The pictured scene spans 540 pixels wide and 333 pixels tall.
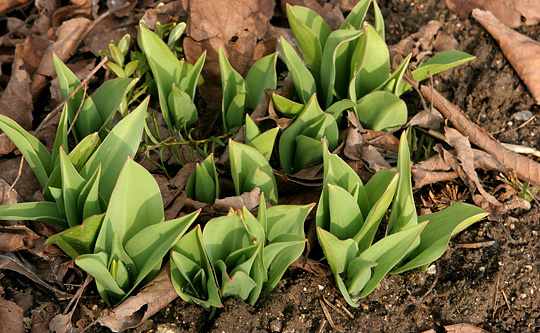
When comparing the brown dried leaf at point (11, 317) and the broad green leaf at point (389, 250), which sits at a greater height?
the broad green leaf at point (389, 250)

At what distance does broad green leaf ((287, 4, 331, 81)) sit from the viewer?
2059mm

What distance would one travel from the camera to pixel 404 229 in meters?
1.63

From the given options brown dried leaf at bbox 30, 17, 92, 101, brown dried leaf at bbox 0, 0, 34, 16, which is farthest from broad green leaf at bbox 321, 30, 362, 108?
brown dried leaf at bbox 0, 0, 34, 16

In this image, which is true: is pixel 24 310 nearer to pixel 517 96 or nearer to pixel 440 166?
pixel 440 166

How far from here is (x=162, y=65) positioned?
203 cm

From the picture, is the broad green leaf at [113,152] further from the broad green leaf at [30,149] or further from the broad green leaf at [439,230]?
the broad green leaf at [439,230]

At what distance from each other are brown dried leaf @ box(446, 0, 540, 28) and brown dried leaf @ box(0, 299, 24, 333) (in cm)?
237

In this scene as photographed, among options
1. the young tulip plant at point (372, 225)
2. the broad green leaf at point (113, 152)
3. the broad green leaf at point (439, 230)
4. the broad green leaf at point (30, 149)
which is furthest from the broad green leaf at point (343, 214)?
the broad green leaf at point (30, 149)

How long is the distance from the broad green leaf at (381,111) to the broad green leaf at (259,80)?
1.17ft

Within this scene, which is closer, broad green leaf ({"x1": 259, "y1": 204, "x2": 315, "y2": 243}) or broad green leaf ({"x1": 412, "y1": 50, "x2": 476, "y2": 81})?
broad green leaf ({"x1": 259, "y1": 204, "x2": 315, "y2": 243})

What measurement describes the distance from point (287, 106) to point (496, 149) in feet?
3.00

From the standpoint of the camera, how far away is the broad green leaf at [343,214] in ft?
5.20

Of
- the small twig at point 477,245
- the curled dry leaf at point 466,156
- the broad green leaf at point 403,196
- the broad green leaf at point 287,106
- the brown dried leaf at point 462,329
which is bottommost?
the brown dried leaf at point 462,329

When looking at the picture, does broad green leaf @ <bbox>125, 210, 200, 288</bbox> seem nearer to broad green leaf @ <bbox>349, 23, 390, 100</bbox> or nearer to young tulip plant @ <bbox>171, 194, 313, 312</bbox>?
young tulip plant @ <bbox>171, 194, 313, 312</bbox>
